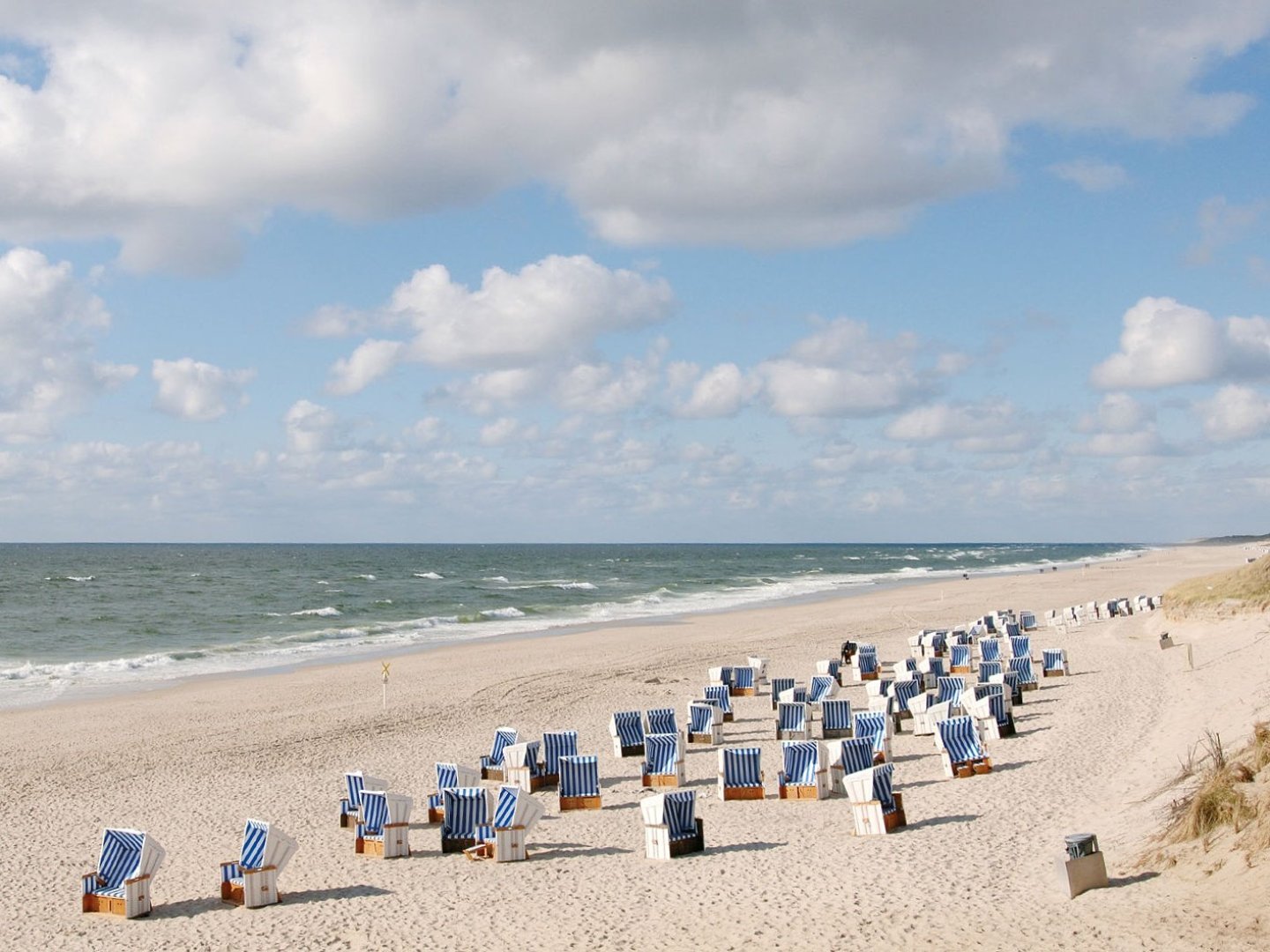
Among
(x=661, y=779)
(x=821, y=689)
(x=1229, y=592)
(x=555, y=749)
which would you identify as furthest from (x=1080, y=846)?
(x=1229, y=592)

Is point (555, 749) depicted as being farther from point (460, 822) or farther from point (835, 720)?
point (835, 720)

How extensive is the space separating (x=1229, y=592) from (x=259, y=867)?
25300mm

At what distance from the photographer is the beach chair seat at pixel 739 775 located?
14.9 metres

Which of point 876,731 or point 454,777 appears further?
point 876,731

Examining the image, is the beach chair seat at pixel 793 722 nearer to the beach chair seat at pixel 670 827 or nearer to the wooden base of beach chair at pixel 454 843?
the beach chair seat at pixel 670 827

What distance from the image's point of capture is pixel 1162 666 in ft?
76.5

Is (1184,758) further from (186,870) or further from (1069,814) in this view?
(186,870)

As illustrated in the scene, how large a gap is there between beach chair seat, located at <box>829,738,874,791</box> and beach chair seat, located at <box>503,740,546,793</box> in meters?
4.26

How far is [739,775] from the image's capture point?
1493cm

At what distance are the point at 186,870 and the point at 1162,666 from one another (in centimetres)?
1937

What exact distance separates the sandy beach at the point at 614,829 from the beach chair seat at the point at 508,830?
0.21m

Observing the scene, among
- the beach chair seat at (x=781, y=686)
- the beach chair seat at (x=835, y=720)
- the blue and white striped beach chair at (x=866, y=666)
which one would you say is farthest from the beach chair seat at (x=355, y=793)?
the blue and white striped beach chair at (x=866, y=666)

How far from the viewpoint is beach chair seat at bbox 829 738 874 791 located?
14812mm

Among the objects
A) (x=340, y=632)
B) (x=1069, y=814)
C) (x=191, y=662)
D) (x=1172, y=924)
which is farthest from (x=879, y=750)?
(x=340, y=632)
